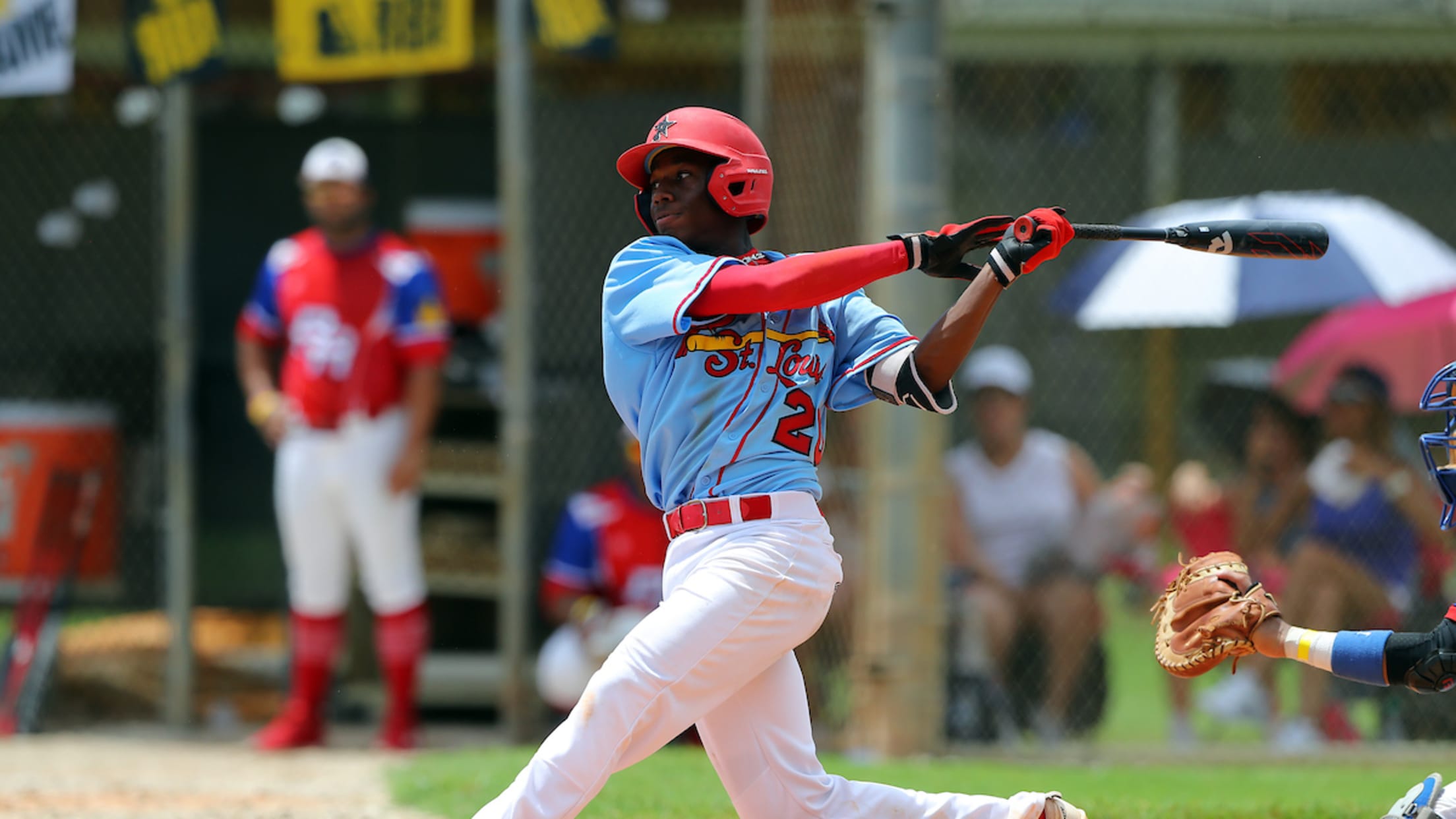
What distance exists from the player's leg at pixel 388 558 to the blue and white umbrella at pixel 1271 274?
277 cm

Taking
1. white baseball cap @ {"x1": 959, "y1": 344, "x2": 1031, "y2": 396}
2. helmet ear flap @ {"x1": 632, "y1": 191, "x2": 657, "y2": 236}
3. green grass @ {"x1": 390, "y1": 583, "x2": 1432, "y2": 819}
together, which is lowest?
green grass @ {"x1": 390, "y1": 583, "x2": 1432, "y2": 819}

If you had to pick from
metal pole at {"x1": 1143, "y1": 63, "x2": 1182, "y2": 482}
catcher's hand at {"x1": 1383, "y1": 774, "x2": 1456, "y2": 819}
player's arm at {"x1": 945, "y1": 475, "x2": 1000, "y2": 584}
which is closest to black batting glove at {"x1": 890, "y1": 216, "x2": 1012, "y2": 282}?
catcher's hand at {"x1": 1383, "y1": 774, "x2": 1456, "y2": 819}

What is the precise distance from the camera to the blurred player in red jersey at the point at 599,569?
6137mm

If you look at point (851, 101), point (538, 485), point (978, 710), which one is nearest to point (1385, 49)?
point (851, 101)

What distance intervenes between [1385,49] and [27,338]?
21.9ft

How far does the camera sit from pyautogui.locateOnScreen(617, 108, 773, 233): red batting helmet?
3.25m

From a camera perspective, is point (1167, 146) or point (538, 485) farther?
point (1167, 146)

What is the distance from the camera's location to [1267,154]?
828 cm

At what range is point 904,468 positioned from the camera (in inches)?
223

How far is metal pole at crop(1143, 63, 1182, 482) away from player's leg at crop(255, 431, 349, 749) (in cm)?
451

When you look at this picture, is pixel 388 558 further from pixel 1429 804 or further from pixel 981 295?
pixel 1429 804

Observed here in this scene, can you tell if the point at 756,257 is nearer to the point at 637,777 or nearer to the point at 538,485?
the point at 637,777

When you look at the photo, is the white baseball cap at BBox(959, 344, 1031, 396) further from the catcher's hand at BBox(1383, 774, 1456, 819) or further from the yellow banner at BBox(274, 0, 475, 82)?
the catcher's hand at BBox(1383, 774, 1456, 819)

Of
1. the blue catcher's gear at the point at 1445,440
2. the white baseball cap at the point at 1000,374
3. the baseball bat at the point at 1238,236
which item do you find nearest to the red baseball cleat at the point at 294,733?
the white baseball cap at the point at 1000,374
